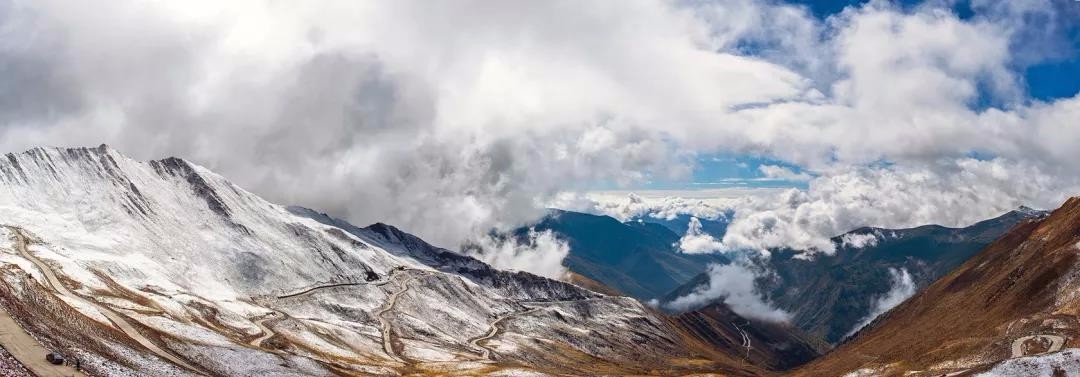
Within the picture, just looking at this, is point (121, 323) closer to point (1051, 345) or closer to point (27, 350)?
point (27, 350)

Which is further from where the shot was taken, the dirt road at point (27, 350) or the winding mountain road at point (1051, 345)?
the winding mountain road at point (1051, 345)

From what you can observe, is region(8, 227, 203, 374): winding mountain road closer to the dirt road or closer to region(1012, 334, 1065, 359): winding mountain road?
the dirt road

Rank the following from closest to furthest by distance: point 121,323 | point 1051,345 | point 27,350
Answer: point 27,350 → point 121,323 → point 1051,345

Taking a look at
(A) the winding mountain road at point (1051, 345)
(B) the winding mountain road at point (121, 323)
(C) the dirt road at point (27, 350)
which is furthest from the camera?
(A) the winding mountain road at point (1051, 345)

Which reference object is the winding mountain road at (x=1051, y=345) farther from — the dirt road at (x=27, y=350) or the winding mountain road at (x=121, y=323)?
the dirt road at (x=27, y=350)

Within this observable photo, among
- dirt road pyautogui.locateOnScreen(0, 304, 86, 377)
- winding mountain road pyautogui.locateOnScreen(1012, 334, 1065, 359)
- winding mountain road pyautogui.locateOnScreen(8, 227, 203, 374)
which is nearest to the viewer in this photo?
dirt road pyautogui.locateOnScreen(0, 304, 86, 377)

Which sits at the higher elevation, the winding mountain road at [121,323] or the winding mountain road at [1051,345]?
the winding mountain road at [121,323]

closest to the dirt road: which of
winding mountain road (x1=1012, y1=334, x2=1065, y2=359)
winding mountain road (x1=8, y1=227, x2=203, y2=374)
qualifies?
winding mountain road (x1=8, y1=227, x2=203, y2=374)

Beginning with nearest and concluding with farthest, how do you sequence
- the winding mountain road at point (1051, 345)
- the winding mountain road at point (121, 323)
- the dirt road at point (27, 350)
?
1. the dirt road at point (27, 350)
2. the winding mountain road at point (121, 323)
3. the winding mountain road at point (1051, 345)

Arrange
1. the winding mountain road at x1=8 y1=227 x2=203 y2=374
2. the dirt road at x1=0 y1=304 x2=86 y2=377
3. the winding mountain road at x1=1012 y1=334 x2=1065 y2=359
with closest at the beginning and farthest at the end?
the dirt road at x1=0 y1=304 x2=86 y2=377 < the winding mountain road at x1=8 y1=227 x2=203 y2=374 < the winding mountain road at x1=1012 y1=334 x2=1065 y2=359

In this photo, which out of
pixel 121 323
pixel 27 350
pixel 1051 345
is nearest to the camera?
pixel 27 350

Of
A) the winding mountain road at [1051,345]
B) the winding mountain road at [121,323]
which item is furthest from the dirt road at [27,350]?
the winding mountain road at [1051,345]

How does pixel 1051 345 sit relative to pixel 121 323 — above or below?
below

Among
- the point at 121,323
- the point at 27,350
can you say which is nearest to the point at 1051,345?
the point at 121,323
